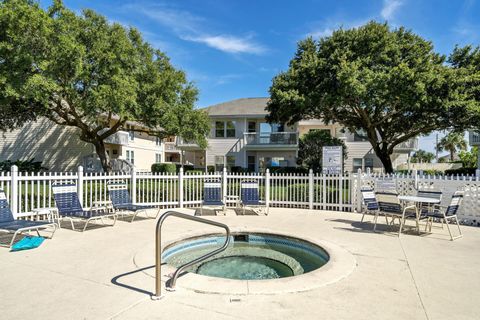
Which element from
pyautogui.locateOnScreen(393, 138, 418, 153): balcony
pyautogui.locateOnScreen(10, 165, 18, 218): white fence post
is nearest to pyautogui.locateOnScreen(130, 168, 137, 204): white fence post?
pyautogui.locateOnScreen(10, 165, 18, 218): white fence post

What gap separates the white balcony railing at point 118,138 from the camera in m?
26.3

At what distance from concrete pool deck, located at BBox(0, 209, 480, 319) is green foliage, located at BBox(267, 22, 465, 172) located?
11.0 metres

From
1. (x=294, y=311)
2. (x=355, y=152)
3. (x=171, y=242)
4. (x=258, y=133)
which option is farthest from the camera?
(x=355, y=152)

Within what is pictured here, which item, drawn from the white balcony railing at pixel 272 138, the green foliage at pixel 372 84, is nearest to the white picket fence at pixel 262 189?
the green foliage at pixel 372 84

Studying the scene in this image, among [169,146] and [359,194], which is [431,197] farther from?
[169,146]

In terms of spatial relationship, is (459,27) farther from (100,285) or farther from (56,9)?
(56,9)

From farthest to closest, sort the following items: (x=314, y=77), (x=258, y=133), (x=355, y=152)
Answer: (x=355, y=152) < (x=258, y=133) < (x=314, y=77)

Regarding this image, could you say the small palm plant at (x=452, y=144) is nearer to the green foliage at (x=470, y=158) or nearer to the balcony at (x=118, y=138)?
the green foliage at (x=470, y=158)

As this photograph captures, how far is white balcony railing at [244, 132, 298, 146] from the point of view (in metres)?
26.1

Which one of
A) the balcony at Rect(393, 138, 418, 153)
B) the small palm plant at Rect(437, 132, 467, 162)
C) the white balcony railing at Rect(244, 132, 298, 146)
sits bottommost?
the balcony at Rect(393, 138, 418, 153)

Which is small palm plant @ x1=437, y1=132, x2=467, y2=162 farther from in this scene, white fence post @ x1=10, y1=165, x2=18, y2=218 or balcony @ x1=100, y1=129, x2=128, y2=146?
white fence post @ x1=10, y1=165, x2=18, y2=218

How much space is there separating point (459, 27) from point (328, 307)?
1496 cm

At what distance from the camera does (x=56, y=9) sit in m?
15.9

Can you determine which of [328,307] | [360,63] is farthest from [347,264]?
[360,63]
